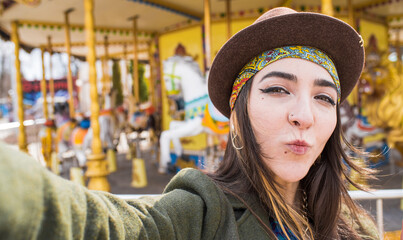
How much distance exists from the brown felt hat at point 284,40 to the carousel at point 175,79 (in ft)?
10.5

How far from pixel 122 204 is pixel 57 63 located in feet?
82.2

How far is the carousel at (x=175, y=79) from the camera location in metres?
4.89

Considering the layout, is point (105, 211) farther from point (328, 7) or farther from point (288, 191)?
point (328, 7)

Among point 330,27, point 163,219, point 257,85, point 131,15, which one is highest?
point 131,15

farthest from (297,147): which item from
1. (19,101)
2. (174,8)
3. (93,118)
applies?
(19,101)

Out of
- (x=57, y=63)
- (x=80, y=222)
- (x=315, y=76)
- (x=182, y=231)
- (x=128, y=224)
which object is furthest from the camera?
(x=57, y=63)

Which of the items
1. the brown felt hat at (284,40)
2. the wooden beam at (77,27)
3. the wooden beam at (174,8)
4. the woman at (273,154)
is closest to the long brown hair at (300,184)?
the woman at (273,154)

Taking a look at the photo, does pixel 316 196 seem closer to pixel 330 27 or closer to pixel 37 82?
pixel 330 27

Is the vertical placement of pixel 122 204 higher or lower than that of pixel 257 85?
lower

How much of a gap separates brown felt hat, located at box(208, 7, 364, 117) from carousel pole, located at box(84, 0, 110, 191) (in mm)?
3376

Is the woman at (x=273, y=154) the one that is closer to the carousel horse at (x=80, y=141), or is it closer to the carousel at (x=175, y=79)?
the carousel at (x=175, y=79)

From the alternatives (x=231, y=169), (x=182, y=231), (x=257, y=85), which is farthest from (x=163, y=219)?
(x=257, y=85)

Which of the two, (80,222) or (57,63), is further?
(57,63)

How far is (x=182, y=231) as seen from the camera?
0.70m
